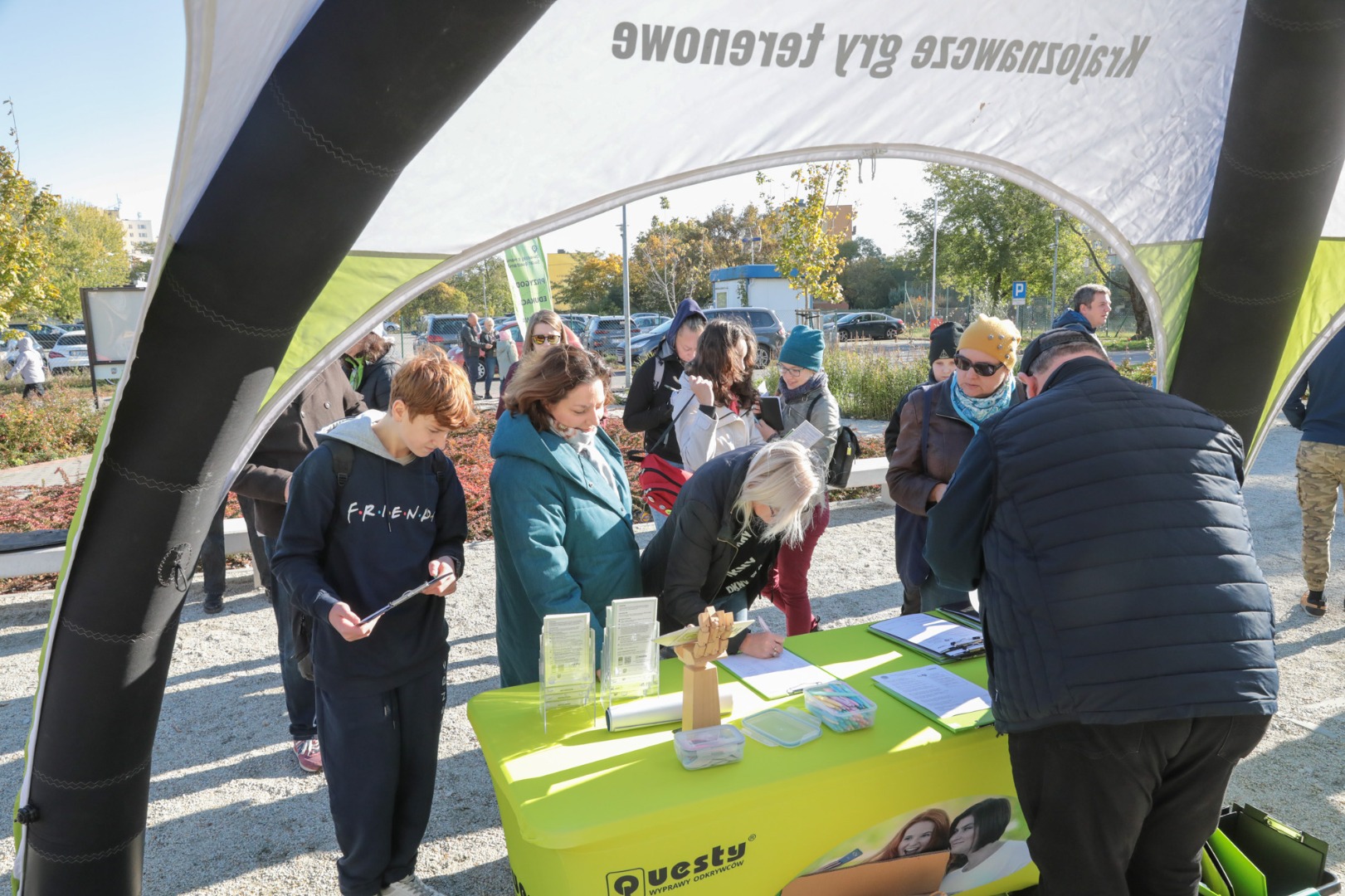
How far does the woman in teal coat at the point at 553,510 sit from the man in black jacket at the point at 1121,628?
3.91ft

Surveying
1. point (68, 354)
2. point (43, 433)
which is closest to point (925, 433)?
point (43, 433)

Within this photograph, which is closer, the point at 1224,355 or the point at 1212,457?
the point at 1212,457

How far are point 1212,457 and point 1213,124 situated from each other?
234cm

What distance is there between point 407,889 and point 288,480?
1808 mm

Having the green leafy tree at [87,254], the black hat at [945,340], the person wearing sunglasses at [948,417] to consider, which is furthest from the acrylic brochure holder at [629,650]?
the green leafy tree at [87,254]

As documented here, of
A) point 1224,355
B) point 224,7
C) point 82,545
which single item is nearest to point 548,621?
point 82,545

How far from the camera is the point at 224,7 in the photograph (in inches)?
76.0

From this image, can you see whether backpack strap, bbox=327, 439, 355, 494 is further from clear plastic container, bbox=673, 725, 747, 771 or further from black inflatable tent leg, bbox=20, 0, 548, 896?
clear plastic container, bbox=673, 725, 747, 771

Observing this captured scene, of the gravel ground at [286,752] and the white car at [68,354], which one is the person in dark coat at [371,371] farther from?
the white car at [68,354]

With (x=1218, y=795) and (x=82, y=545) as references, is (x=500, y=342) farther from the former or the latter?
(x=1218, y=795)

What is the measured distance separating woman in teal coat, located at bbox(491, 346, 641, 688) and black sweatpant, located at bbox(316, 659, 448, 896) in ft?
1.12

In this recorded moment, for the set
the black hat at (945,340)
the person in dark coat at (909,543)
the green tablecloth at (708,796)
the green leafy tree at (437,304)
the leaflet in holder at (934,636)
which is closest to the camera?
the green tablecloth at (708,796)

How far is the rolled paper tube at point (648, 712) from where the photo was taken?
7.42 ft

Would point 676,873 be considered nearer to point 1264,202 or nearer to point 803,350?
point 803,350
